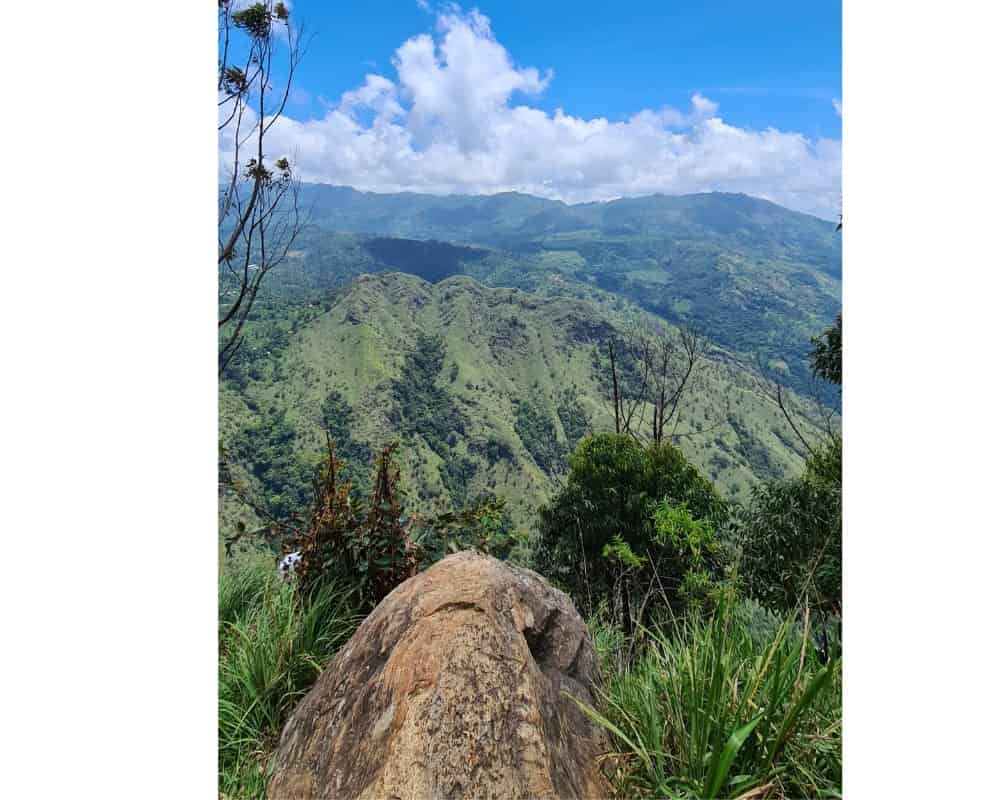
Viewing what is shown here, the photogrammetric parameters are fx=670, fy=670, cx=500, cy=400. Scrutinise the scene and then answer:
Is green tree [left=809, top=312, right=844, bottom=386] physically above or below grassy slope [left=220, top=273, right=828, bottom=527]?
above

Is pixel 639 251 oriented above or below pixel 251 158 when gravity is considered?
above

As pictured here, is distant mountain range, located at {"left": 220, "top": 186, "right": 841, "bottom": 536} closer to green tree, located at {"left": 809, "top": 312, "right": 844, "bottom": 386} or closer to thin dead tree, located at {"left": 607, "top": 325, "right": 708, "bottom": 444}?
green tree, located at {"left": 809, "top": 312, "right": 844, "bottom": 386}

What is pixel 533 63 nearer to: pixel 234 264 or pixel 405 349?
pixel 234 264

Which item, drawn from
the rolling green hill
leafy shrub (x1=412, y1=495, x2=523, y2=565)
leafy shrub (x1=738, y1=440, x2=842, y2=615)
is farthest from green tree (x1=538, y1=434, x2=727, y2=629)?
leafy shrub (x1=412, y1=495, x2=523, y2=565)

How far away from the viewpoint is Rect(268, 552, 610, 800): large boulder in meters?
1.59

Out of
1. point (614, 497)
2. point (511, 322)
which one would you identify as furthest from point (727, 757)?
point (511, 322)

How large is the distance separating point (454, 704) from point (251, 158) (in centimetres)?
288

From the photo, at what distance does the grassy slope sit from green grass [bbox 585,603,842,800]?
246 inches

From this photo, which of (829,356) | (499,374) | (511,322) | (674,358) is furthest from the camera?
(511,322)

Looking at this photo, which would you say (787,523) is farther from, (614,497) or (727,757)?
(727,757)

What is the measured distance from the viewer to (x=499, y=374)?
26266 millimetres
